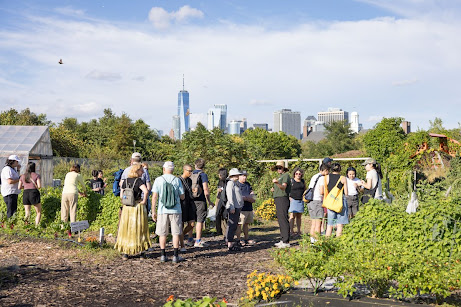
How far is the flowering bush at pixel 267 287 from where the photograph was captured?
17.1 feet

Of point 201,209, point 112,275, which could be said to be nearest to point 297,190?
point 201,209

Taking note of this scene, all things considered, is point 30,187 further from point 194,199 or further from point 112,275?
point 112,275

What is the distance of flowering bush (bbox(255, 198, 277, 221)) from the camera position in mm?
14430

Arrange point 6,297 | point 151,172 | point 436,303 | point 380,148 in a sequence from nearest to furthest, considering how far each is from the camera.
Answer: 1. point 436,303
2. point 6,297
3. point 151,172
4. point 380,148

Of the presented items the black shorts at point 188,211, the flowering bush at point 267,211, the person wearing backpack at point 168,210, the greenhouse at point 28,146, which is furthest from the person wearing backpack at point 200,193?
the greenhouse at point 28,146

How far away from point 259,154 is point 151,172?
4.70 metres

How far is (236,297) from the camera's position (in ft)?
19.3

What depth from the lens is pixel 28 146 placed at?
840 inches

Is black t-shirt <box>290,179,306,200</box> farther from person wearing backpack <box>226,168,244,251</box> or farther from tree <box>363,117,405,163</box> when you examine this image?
tree <box>363,117,405,163</box>

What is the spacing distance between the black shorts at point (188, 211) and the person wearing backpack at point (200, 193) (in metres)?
0.34

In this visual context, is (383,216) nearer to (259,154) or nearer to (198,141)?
(198,141)

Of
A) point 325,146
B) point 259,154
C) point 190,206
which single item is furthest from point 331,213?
point 325,146

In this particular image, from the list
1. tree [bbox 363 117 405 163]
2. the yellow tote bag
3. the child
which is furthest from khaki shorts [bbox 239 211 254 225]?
tree [bbox 363 117 405 163]

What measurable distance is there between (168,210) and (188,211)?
2.98 ft
